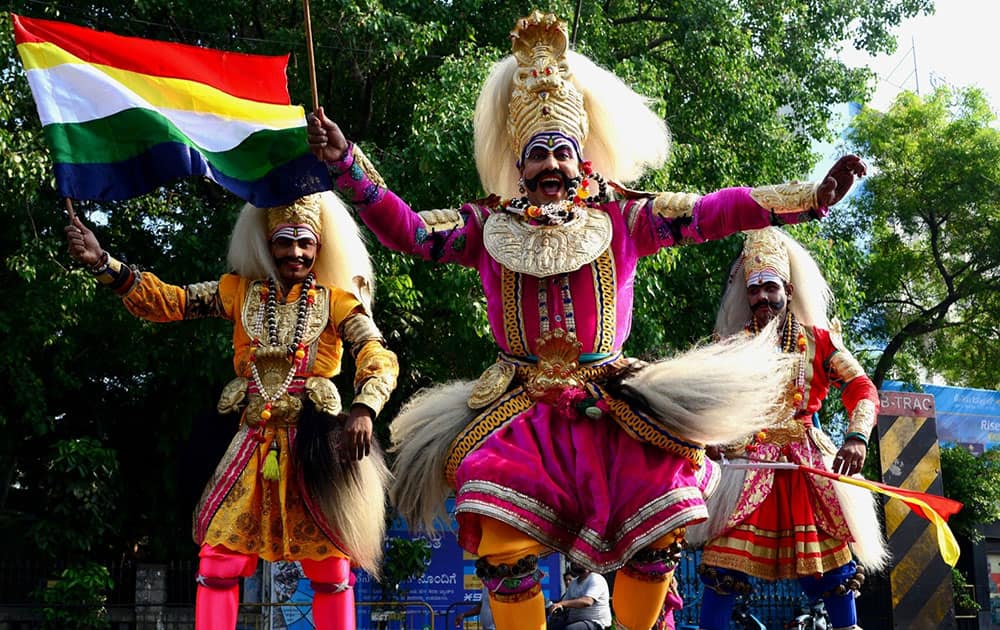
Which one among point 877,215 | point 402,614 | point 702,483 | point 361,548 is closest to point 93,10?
point 402,614

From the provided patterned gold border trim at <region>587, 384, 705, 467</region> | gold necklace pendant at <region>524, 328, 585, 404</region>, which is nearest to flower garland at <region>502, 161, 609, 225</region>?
gold necklace pendant at <region>524, 328, 585, 404</region>

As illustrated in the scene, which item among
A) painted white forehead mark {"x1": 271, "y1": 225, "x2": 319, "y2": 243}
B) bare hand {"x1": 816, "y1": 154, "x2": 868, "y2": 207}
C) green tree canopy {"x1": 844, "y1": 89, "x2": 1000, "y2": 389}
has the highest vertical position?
green tree canopy {"x1": 844, "y1": 89, "x2": 1000, "y2": 389}

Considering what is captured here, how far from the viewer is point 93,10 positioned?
11625 mm

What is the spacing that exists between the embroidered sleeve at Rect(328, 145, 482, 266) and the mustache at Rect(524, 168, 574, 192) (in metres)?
0.27

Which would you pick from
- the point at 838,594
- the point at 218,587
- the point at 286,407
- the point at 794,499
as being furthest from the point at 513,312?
the point at 838,594

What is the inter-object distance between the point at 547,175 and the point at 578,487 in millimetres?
1147

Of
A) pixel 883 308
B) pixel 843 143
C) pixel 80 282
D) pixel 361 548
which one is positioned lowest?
pixel 361 548

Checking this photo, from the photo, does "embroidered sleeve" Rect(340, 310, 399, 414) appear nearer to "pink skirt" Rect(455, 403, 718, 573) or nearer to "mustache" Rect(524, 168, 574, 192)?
"pink skirt" Rect(455, 403, 718, 573)

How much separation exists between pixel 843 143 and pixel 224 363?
1248 centimetres

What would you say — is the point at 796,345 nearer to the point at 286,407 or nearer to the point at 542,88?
the point at 542,88

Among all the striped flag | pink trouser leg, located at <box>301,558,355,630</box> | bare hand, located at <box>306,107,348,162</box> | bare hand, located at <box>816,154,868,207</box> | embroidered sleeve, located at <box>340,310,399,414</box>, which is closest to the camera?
bare hand, located at <box>816,154,868,207</box>

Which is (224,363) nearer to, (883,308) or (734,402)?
(734,402)

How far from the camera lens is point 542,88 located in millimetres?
4598

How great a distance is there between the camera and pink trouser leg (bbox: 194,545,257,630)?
4930 millimetres
